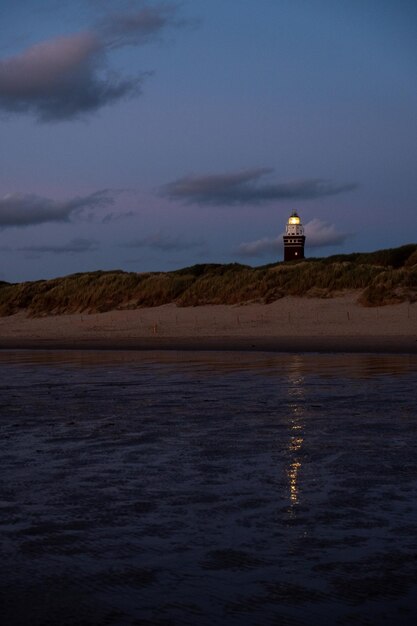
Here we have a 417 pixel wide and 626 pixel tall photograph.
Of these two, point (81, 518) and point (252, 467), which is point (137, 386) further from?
point (81, 518)

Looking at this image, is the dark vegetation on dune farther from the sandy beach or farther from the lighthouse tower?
the lighthouse tower

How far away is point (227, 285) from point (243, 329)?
7.83 meters

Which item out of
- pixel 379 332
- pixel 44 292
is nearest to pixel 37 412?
pixel 379 332

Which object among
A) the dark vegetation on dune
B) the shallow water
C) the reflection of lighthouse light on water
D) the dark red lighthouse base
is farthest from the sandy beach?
Result: the dark red lighthouse base

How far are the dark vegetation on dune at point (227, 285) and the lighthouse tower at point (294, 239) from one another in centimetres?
2511

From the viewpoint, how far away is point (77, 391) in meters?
13.1

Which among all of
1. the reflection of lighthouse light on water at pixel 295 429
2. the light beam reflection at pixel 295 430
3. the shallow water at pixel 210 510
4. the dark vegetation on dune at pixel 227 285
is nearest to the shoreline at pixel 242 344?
the light beam reflection at pixel 295 430

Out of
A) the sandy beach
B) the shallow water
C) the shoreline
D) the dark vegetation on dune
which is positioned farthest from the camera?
the dark vegetation on dune

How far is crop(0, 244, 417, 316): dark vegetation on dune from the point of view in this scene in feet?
114

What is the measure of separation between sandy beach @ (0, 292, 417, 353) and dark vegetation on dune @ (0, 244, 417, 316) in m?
0.91

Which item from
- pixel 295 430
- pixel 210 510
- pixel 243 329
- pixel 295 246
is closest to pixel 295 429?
Answer: pixel 295 430

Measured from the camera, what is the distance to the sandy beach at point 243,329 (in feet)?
83.8

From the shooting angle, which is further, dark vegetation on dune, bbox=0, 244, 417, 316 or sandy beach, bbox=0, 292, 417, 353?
dark vegetation on dune, bbox=0, 244, 417, 316

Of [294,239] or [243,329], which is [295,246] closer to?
[294,239]
